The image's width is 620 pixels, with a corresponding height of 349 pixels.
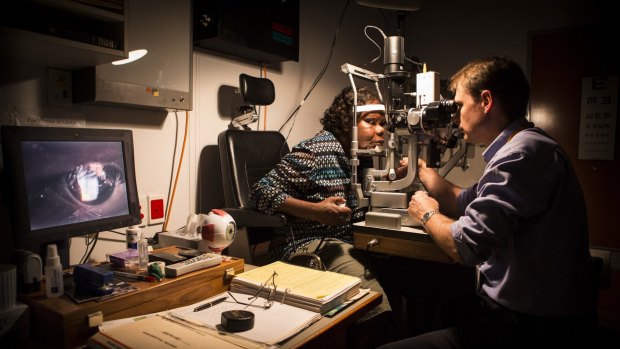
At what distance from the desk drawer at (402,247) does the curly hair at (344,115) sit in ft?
1.92

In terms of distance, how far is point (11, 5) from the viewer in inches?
43.1

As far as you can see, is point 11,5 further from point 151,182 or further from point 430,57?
point 430,57

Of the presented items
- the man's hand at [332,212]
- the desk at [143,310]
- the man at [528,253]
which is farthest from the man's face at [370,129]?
the desk at [143,310]

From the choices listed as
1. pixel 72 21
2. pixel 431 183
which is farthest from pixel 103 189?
pixel 431 183

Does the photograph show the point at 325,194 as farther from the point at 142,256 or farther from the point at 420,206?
the point at 142,256

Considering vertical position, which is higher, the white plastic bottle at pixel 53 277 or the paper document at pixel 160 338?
the white plastic bottle at pixel 53 277

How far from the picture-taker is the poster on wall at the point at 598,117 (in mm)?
2840

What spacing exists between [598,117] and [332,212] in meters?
2.31

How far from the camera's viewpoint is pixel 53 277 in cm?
97

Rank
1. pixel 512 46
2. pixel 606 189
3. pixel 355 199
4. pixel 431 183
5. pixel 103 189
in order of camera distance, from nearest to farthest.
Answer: pixel 103 189, pixel 431 183, pixel 355 199, pixel 606 189, pixel 512 46

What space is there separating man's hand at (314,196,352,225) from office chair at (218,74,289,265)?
0.51 feet

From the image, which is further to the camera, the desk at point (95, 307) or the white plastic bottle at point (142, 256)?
the white plastic bottle at point (142, 256)

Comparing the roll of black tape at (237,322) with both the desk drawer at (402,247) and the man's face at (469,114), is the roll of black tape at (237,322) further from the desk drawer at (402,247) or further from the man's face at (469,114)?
the man's face at (469,114)

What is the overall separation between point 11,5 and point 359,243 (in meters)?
1.30
